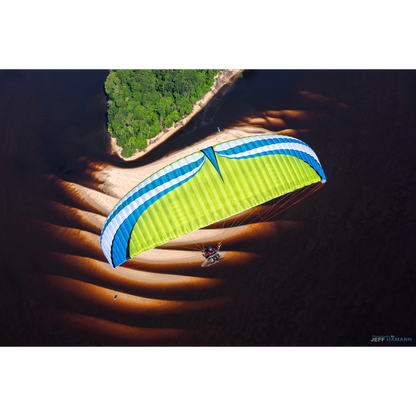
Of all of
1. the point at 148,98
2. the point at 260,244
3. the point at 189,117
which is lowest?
the point at 260,244

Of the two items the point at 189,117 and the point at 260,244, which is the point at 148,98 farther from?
the point at 260,244

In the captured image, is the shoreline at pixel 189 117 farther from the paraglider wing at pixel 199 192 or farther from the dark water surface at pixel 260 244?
the paraglider wing at pixel 199 192

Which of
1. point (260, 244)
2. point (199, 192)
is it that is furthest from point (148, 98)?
point (260, 244)

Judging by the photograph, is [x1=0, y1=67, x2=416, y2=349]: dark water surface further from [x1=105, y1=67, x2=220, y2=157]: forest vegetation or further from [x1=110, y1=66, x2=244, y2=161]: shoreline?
[x1=105, y1=67, x2=220, y2=157]: forest vegetation

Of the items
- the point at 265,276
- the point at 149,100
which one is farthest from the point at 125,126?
the point at 265,276

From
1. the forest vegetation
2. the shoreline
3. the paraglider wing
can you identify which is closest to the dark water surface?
the shoreline

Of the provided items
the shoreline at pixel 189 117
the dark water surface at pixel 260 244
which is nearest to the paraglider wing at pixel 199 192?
the dark water surface at pixel 260 244
